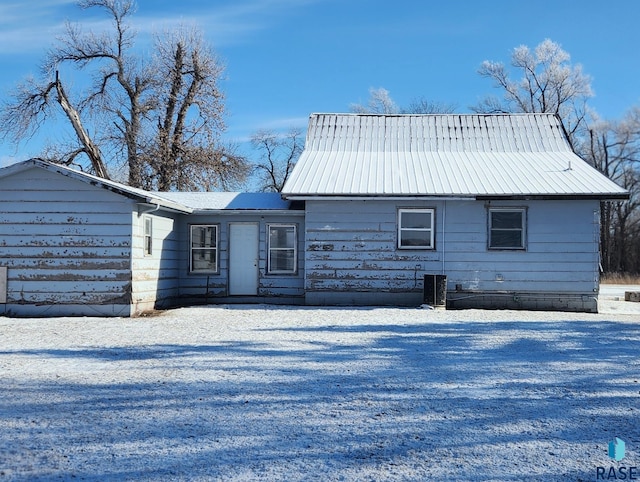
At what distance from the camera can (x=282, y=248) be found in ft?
55.5

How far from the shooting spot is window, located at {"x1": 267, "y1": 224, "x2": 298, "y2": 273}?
16844mm

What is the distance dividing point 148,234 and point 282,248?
11.9ft

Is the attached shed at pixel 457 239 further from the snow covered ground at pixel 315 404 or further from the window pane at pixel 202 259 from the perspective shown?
the snow covered ground at pixel 315 404

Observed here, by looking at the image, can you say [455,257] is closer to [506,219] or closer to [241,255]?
[506,219]

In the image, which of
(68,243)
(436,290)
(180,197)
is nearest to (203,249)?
(180,197)

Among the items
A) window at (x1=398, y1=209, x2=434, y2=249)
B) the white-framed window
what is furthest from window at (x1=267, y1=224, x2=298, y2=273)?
the white-framed window

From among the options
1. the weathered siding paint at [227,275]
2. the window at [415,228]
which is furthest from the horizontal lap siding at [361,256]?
the weathered siding paint at [227,275]

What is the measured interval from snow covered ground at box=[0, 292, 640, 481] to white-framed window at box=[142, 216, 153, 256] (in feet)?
11.9

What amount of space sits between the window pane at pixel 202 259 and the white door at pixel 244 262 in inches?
21.6

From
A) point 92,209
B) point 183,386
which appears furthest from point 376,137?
point 183,386

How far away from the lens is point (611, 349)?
9.54 metres

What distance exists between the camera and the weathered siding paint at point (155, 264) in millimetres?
13922

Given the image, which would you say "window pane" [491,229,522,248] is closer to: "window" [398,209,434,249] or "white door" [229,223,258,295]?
"window" [398,209,434,249]

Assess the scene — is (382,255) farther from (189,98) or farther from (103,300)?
(189,98)
